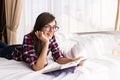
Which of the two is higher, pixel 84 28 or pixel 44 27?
pixel 44 27

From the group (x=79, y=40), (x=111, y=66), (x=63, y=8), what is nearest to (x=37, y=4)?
(x=63, y=8)

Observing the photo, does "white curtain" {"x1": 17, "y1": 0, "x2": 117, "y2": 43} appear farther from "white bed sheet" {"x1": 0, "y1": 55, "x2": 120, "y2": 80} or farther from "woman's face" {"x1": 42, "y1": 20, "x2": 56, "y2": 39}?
"woman's face" {"x1": 42, "y1": 20, "x2": 56, "y2": 39}

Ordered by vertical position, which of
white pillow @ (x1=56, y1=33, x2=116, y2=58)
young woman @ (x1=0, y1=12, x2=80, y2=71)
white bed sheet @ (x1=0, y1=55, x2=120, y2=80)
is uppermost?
young woman @ (x1=0, y1=12, x2=80, y2=71)

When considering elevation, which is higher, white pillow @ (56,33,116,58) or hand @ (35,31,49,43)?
hand @ (35,31,49,43)

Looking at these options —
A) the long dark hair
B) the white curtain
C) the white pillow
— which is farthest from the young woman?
the white curtain

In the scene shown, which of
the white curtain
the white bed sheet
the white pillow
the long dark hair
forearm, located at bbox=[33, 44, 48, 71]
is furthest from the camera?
the white curtain

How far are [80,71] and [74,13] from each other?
1.96 meters

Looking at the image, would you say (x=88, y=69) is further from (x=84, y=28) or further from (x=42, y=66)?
(x=84, y=28)

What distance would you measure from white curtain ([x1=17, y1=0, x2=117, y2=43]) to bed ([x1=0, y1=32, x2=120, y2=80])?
106cm

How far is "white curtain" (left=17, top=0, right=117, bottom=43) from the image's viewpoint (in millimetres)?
3648

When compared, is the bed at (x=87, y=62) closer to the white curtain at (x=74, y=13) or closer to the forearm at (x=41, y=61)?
the forearm at (x=41, y=61)

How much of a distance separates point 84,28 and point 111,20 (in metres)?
0.41

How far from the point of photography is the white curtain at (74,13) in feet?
12.0

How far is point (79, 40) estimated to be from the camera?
2.46 metres
